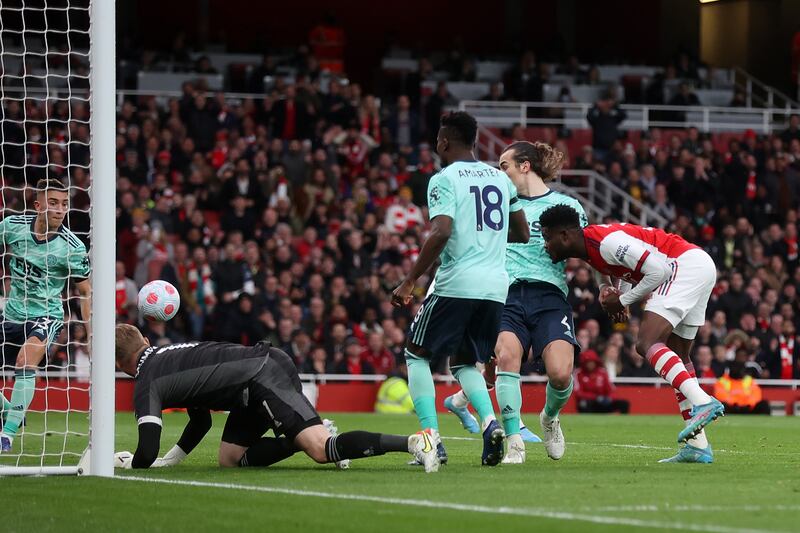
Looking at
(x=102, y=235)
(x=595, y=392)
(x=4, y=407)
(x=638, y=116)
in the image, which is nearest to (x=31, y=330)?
(x=4, y=407)

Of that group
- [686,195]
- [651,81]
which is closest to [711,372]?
[686,195]

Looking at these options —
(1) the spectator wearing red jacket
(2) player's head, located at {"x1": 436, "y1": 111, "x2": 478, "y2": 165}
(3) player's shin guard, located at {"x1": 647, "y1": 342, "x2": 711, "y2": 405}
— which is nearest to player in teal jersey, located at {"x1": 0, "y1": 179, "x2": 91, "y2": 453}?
(2) player's head, located at {"x1": 436, "y1": 111, "x2": 478, "y2": 165}

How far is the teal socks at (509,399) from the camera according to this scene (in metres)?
9.69

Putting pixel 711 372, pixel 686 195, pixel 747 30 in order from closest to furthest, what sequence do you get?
pixel 711 372
pixel 686 195
pixel 747 30

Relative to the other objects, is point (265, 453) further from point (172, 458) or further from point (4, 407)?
point (4, 407)

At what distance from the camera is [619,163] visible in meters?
26.6

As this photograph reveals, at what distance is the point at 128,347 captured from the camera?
8.88 meters

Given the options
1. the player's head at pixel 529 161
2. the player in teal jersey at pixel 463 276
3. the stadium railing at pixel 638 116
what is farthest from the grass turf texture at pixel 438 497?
the stadium railing at pixel 638 116

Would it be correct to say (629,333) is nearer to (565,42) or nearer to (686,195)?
(686,195)

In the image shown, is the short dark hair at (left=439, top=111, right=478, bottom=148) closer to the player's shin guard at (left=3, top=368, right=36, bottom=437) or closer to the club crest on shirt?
the club crest on shirt

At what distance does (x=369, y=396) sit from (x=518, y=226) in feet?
38.0

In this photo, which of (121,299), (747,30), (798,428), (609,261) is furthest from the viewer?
(747,30)

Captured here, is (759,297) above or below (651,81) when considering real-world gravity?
below

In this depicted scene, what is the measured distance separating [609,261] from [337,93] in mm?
15961
